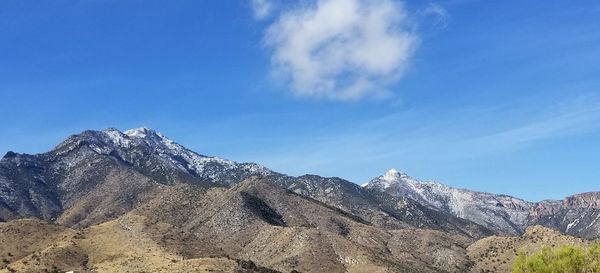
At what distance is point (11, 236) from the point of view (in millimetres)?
142750

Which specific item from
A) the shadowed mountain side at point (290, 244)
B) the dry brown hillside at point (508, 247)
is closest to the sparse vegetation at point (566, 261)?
the shadowed mountain side at point (290, 244)

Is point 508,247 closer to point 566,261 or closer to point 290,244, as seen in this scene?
point 290,244

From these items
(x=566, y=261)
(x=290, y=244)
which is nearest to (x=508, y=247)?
(x=290, y=244)

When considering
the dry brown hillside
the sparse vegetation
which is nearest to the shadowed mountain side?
the dry brown hillside

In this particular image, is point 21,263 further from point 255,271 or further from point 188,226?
point 188,226

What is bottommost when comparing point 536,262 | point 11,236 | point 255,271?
point 536,262

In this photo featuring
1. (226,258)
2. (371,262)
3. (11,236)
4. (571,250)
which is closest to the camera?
(571,250)

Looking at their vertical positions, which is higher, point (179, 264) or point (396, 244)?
point (396, 244)

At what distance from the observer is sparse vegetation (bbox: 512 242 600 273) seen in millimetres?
64062

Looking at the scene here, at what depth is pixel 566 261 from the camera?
6406 centimetres

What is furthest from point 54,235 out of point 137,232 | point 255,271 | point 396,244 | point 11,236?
point 396,244

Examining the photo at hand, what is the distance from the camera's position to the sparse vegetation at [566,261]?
64.1 m

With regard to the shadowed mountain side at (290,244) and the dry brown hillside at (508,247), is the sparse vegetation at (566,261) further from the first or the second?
the dry brown hillside at (508,247)

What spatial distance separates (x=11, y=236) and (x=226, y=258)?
162 ft
